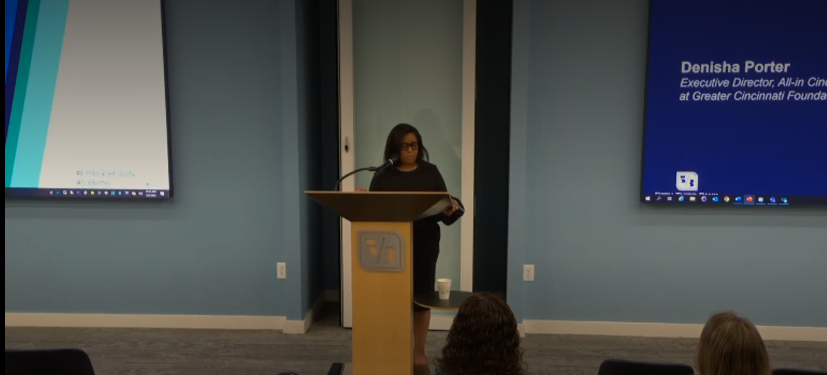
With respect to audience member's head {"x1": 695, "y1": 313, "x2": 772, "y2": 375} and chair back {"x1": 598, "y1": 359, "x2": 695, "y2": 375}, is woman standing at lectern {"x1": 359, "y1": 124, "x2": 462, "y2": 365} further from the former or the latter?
audience member's head {"x1": 695, "y1": 313, "x2": 772, "y2": 375}

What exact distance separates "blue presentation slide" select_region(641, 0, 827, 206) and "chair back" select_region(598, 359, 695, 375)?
196 centimetres

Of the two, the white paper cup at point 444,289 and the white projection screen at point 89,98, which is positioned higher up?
the white projection screen at point 89,98

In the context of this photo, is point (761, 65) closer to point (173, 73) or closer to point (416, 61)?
point (416, 61)

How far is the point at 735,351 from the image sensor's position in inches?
50.1

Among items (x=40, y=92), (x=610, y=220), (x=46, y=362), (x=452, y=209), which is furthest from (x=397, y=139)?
(x=40, y=92)

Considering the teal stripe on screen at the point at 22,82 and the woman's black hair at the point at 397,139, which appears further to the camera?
the teal stripe on screen at the point at 22,82

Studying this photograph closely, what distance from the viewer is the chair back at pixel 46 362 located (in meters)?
1.55

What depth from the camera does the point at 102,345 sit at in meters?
3.23

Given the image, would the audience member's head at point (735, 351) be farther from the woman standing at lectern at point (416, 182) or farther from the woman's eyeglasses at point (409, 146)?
the woman's eyeglasses at point (409, 146)

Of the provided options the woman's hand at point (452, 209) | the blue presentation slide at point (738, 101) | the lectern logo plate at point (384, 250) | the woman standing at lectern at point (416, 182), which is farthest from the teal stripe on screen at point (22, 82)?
the blue presentation slide at point (738, 101)

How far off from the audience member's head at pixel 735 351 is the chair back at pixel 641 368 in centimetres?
21

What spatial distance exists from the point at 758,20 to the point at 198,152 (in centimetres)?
367

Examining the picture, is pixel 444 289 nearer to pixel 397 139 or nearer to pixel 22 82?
pixel 397 139

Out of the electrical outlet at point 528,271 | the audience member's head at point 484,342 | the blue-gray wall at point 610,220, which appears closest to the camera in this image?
the audience member's head at point 484,342
